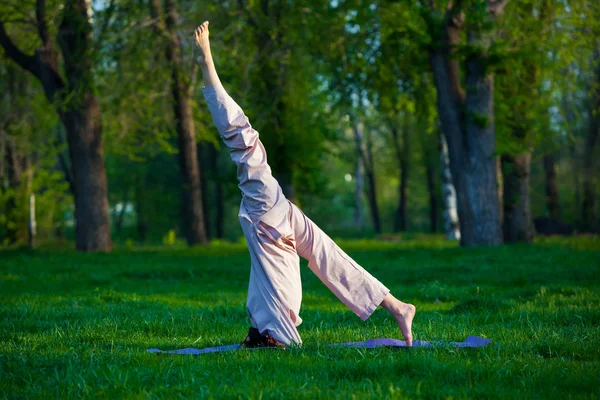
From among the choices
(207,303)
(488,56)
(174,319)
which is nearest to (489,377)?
(174,319)

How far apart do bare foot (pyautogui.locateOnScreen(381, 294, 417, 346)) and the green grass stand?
0.31m

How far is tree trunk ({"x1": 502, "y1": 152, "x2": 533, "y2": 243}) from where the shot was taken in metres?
20.0

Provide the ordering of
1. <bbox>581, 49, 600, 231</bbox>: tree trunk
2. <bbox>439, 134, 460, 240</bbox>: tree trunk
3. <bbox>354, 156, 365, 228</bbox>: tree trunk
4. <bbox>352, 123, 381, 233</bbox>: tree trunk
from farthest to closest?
<bbox>354, 156, 365, 228</bbox>: tree trunk < <bbox>352, 123, 381, 233</bbox>: tree trunk < <bbox>581, 49, 600, 231</bbox>: tree trunk < <bbox>439, 134, 460, 240</bbox>: tree trunk

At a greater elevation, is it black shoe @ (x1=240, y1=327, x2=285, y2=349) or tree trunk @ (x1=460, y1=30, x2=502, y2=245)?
tree trunk @ (x1=460, y1=30, x2=502, y2=245)

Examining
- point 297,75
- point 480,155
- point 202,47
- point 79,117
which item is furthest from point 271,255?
point 297,75

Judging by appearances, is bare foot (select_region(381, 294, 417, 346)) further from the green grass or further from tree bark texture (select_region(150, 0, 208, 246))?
tree bark texture (select_region(150, 0, 208, 246))

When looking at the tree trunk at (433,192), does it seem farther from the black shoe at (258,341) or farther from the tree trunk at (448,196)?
the black shoe at (258,341)

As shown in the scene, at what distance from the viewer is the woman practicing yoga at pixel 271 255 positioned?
598cm

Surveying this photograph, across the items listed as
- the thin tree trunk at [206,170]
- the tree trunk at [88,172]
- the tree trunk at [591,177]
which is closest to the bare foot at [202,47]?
the tree trunk at [88,172]

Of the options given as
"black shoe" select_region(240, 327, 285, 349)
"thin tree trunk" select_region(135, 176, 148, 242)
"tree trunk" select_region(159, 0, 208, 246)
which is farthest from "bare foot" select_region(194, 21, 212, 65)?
"thin tree trunk" select_region(135, 176, 148, 242)

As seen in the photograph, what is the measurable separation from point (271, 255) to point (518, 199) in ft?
49.4

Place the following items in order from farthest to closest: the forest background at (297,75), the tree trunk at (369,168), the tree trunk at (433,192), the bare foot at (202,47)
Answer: the tree trunk at (369,168), the tree trunk at (433,192), the forest background at (297,75), the bare foot at (202,47)

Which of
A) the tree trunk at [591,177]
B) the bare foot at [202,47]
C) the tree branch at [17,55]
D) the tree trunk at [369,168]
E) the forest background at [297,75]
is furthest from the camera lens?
the tree trunk at [369,168]

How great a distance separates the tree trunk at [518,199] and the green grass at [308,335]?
247 inches
